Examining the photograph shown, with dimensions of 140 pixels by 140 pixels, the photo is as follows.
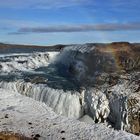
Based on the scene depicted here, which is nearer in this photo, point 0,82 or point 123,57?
point 0,82

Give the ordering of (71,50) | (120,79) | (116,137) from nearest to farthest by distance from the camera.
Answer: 1. (116,137)
2. (120,79)
3. (71,50)

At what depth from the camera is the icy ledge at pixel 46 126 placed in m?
16.8

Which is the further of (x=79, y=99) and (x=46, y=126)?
(x=79, y=99)

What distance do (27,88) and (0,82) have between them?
9.09 feet

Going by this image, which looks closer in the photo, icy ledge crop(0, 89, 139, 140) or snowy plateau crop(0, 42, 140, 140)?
icy ledge crop(0, 89, 139, 140)

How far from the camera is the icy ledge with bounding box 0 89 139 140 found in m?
16.8

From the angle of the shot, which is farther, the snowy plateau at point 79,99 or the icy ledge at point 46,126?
the snowy plateau at point 79,99

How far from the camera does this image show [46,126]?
1786 centimetres

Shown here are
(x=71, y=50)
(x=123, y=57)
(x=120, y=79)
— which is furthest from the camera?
(x=71, y=50)

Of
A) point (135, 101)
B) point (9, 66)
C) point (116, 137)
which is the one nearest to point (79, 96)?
point (135, 101)

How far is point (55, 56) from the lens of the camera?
4878cm

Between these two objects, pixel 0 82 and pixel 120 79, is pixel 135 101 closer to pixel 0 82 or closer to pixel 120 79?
pixel 120 79

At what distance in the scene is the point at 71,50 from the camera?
151 ft

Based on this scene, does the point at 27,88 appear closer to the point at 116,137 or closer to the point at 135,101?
the point at 135,101
